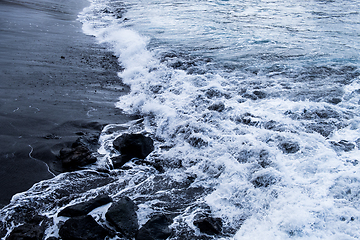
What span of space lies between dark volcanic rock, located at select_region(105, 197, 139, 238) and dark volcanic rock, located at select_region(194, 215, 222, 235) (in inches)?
33.1

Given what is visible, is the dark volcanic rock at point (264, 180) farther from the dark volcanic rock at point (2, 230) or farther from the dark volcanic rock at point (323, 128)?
the dark volcanic rock at point (2, 230)

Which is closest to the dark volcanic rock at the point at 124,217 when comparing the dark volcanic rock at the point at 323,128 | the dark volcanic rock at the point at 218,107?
the dark volcanic rock at the point at 218,107

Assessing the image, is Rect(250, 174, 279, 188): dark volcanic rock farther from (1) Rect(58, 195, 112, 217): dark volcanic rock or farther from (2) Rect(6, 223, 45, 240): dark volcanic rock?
(2) Rect(6, 223, 45, 240): dark volcanic rock

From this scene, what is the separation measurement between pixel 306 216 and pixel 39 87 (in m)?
6.77

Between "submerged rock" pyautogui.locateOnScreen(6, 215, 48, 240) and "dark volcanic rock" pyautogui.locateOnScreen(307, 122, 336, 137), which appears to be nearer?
"submerged rock" pyautogui.locateOnScreen(6, 215, 48, 240)

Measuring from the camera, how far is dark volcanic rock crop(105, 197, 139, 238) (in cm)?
356

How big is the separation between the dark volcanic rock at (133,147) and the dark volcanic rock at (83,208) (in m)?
1.16

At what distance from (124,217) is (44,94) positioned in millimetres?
4576

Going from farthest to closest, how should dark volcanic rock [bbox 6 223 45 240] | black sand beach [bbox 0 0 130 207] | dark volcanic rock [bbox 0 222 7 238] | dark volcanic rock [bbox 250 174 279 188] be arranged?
black sand beach [bbox 0 0 130 207] → dark volcanic rock [bbox 250 174 279 188] → dark volcanic rock [bbox 0 222 7 238] → dark volcanic rock [bbox 6 223 45 240]

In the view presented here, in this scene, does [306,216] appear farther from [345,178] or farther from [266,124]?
[266,124]

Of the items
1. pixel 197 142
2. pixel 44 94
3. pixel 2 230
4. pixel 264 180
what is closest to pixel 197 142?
pixel 197 142

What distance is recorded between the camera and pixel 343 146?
16.2ft

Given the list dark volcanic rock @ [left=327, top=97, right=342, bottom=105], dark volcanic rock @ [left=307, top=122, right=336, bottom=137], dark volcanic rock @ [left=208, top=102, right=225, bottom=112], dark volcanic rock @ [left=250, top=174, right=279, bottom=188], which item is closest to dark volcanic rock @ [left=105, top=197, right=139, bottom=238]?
dark volcanic rock @ [left=250, top=174, right=279, bottom=188]

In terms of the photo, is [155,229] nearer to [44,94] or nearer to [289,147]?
[289,147]
